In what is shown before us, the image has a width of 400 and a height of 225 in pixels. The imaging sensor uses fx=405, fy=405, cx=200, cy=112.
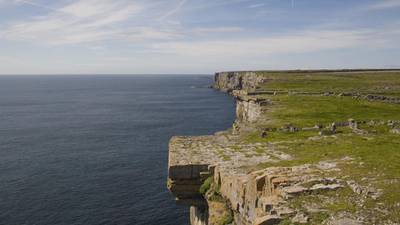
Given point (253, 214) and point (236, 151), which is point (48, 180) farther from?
point (253, 214)

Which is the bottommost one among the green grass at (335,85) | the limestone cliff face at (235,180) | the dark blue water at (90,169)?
the dark blue water at (90,169)

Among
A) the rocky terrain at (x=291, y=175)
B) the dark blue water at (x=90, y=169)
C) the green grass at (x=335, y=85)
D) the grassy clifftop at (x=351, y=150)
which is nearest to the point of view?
the rocky terrain at (x=291, y=175)

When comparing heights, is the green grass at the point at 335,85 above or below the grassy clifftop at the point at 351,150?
above

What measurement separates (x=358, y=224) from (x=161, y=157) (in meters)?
65.9

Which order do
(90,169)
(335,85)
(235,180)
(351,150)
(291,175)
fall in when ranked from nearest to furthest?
(291,175)
(235,180)
(351,150)
(90,169)
(335,85)

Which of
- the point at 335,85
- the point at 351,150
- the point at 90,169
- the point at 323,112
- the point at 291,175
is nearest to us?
the point at 291,175

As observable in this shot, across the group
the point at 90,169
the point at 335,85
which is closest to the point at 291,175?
the point at 90,169

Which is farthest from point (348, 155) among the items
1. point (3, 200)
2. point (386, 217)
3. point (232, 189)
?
point (3, 200)

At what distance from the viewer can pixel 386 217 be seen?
14.6 meters

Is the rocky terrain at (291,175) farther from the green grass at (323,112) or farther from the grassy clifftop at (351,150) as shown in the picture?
the green grass at (323,112)

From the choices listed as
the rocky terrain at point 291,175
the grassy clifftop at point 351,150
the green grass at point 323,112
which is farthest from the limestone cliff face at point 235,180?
the green grass at point 323,112

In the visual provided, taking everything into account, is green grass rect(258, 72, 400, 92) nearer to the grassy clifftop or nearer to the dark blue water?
the dark blue water

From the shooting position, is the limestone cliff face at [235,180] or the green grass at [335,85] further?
the green grass at [335,85]

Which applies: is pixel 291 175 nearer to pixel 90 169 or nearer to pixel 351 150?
pixel 351 150
